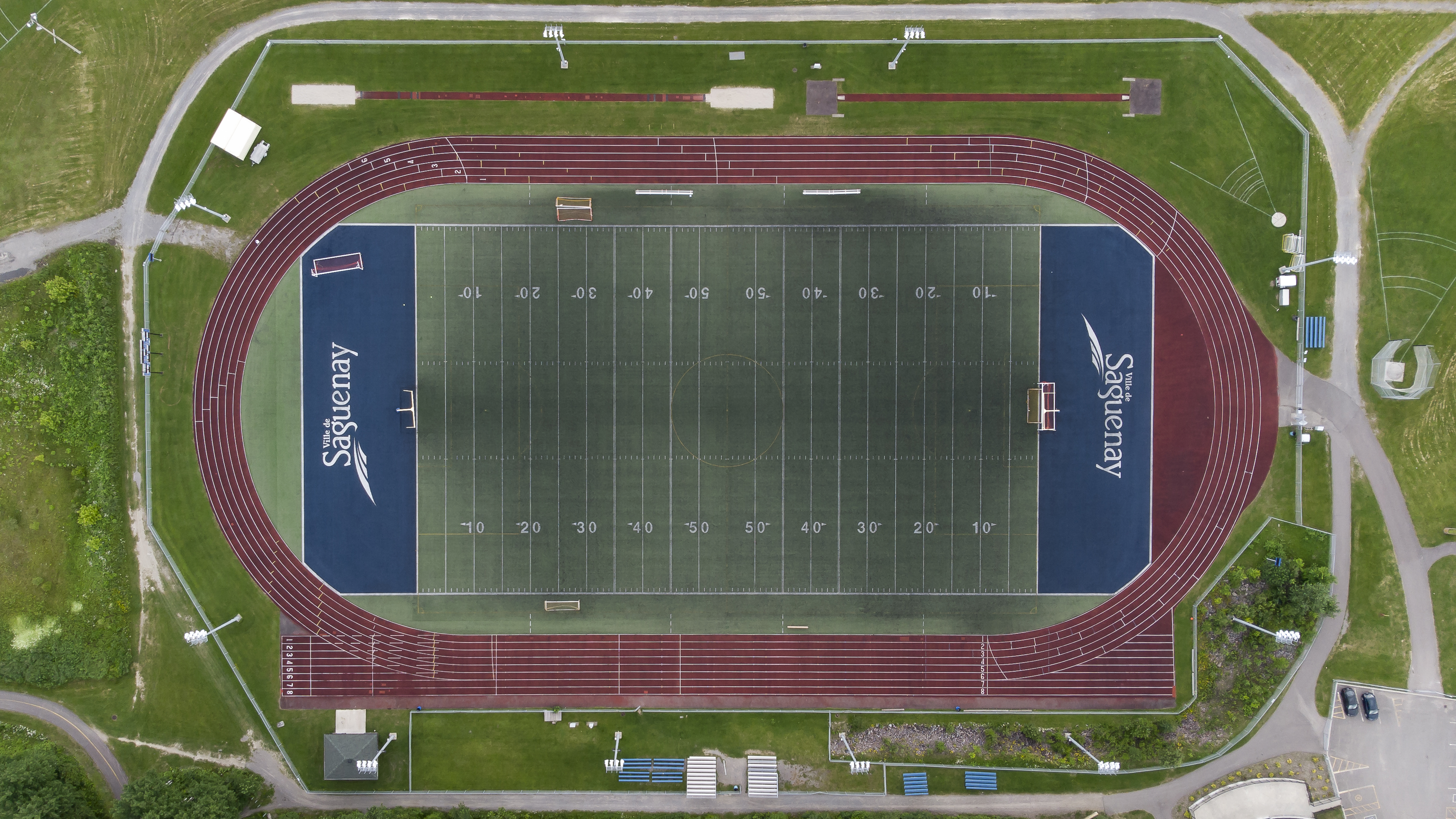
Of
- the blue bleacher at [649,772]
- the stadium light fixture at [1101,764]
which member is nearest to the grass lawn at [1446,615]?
the stadium light fixture at [1101,764]

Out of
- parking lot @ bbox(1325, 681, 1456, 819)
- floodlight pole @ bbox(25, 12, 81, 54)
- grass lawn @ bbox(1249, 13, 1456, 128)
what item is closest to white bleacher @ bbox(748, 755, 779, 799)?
parking lot @ bbox(1325, 681, 1456, 819)

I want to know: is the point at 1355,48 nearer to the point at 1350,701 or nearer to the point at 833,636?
the point at 1350,701

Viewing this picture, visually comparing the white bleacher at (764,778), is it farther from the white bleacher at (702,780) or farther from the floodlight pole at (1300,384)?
the floodlight pole at (1300,384)

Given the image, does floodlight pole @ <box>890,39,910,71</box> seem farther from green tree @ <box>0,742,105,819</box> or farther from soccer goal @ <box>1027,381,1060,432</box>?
green tree @ <box>0,742,105,819</box>

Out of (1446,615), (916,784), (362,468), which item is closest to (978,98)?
(916,784)

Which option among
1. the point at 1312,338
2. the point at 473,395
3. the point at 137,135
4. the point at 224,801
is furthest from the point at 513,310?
the point at 1312,338

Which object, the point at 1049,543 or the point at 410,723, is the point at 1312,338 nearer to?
the point at 1049,543
